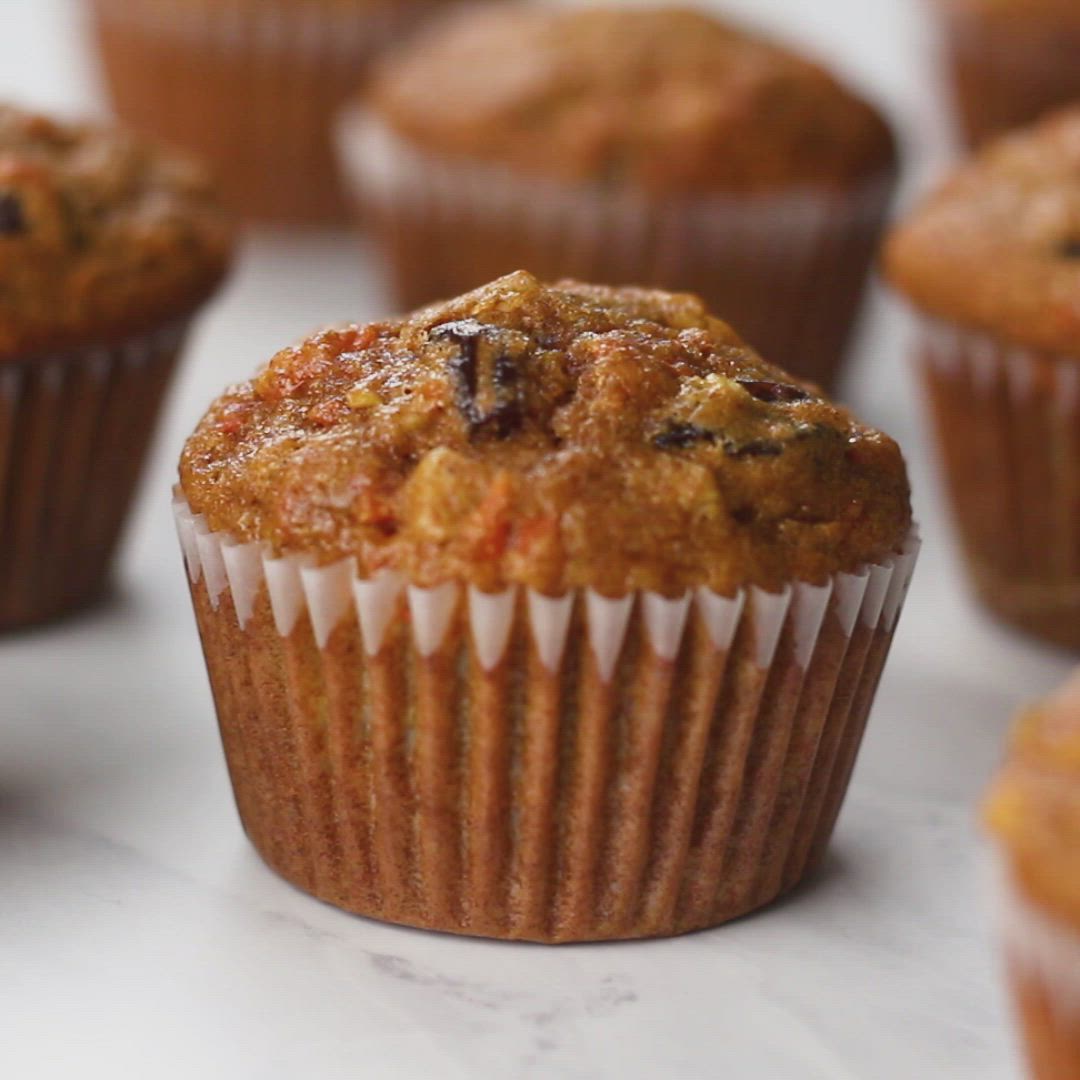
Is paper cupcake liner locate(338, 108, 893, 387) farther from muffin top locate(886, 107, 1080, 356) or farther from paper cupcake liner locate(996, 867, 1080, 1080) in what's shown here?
paper cupcake liner locate(996, 867, 1080, 1080)

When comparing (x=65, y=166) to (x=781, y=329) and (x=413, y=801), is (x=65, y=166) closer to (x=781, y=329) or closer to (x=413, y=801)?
(x=413, y=801)

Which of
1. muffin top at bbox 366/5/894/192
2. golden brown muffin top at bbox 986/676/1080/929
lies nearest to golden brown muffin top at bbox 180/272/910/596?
Answer: golden brown muffin top at bbox 986/676/1080/929

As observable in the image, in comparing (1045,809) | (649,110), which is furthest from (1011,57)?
(1045,809)

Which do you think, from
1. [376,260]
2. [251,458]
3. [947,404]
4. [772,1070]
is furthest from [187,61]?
[772,1070]

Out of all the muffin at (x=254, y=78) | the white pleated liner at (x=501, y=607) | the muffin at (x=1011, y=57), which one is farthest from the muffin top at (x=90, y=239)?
the muffin at (x=1011, y=57)

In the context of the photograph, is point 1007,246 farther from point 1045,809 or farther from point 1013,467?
point 1045,809

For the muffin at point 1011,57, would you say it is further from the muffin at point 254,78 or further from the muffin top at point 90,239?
the muffin top at point 90,239
